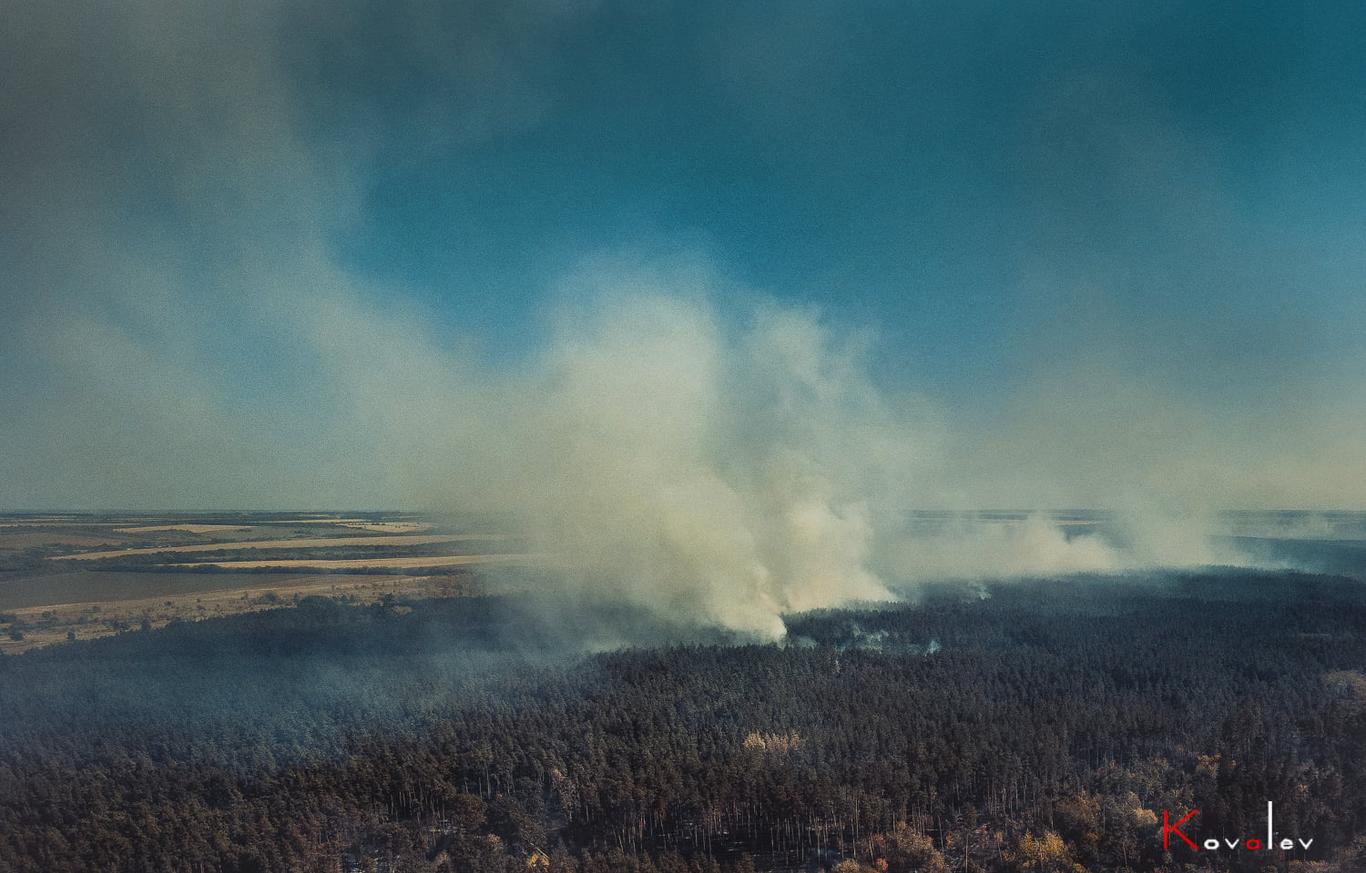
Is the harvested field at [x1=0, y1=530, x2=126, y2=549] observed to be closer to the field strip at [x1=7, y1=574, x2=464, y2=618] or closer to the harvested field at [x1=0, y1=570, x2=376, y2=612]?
the harvested field at [x1=0, y1=570, x2=376, y2=612]

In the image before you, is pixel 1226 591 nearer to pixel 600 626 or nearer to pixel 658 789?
pixel 600 626

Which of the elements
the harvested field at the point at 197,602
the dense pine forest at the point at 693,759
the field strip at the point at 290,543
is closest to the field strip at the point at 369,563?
the field strip at the point at 290,543

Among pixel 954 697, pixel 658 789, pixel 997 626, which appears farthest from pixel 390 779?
pixel 997 626

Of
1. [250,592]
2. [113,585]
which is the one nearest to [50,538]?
[113,585]

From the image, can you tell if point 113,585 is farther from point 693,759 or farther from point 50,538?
point 693,759

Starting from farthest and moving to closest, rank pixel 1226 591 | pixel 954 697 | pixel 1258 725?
pixel 1226 591, pixel 954 697, pixel 1258 725

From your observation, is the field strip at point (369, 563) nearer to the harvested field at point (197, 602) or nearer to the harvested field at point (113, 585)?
the harvested field at point (113, 585)
